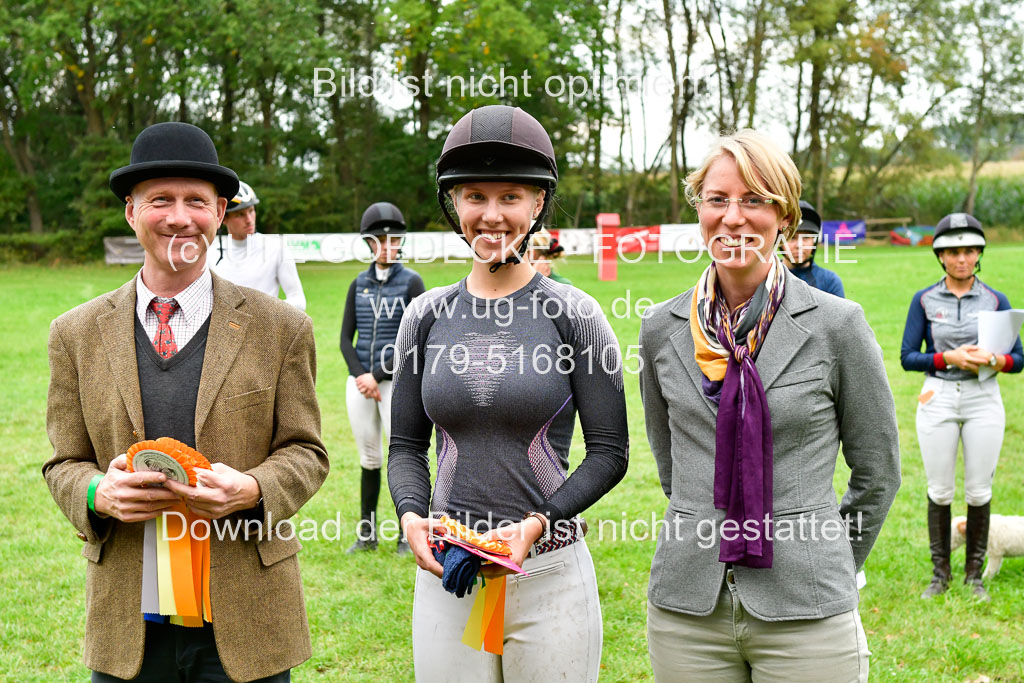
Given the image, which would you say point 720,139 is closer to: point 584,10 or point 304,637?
point 304,637

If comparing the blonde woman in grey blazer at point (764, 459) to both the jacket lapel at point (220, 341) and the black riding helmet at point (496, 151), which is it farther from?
the jacket lapel at point (220, 341)

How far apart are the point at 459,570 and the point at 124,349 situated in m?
1.09

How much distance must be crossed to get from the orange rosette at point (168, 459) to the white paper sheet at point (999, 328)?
4785mm

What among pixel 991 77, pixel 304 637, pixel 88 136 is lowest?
pixel 304 637

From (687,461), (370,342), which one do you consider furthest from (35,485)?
(687,461)

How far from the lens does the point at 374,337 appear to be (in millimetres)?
6590

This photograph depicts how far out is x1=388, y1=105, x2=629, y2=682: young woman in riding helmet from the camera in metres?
2.43

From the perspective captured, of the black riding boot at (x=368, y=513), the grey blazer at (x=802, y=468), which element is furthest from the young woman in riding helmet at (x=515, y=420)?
the black riding boot at (x=368, y=513)

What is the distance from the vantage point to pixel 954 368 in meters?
5.75

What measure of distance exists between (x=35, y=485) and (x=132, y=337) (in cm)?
669

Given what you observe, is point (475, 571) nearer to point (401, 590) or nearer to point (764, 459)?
point (764, 459)

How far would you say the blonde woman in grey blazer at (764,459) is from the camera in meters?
2.34

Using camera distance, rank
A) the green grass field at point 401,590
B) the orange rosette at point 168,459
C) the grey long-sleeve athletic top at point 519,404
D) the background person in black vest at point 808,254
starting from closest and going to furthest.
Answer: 1. the orange rosette at point 168,459
2. the grey long-sleeve athletic top at point 519,404
3. the green grass field at point 401,590
4. the background person in black vest at point 808,254

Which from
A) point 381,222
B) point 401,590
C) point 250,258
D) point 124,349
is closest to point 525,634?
point 124,349
